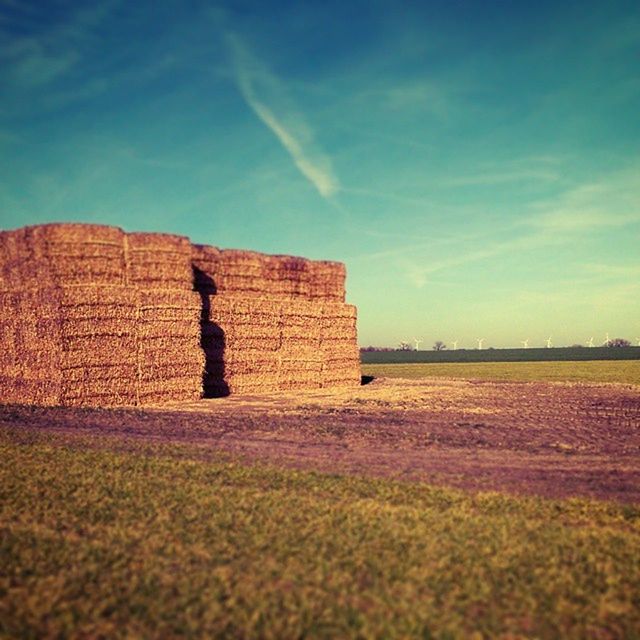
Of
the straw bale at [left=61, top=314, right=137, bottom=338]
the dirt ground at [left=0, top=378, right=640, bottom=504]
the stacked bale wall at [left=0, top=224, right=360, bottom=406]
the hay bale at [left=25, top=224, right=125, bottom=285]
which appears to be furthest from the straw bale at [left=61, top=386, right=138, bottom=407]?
the hay bale at [left=25, top=224, right=125, bottom=285]

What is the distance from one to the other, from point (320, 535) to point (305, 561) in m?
0.70

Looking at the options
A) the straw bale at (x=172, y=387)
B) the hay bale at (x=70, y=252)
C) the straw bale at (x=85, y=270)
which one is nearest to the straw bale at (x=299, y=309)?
the straw bale at (x=172, y=387)

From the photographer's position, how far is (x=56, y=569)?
5.24 meters

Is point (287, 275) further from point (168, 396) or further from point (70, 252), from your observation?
point (70, 252)

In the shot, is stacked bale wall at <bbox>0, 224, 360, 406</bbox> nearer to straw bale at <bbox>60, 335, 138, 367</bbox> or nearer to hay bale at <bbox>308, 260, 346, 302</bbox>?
straw bale at <bbox>60, 335, 138, 367</bbox>

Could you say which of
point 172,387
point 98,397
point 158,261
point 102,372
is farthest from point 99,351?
point 158,261

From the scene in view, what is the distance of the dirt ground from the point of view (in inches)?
356

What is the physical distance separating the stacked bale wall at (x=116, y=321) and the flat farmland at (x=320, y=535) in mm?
6050

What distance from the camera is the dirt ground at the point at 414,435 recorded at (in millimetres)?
9031

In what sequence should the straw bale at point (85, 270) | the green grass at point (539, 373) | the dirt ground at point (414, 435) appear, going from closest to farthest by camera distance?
the dirt ground at point (414, 435), the straw bale at point (85, 270), the green grass at point (539, 373)

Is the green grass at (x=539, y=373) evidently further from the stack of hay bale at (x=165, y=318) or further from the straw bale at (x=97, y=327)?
the straw bale at (x=97, y=327)

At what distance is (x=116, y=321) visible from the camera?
18.9 m

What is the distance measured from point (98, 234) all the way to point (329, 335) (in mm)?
12190

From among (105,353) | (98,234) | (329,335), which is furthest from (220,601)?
(329,335)
